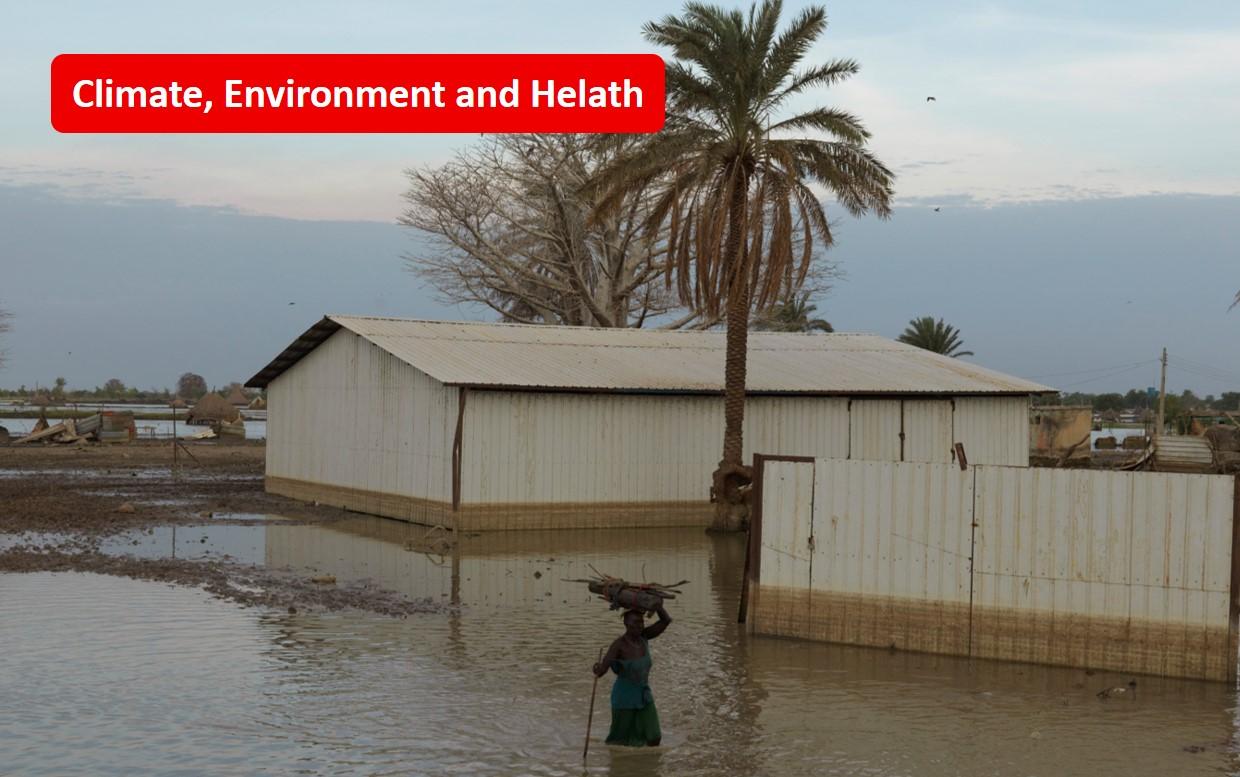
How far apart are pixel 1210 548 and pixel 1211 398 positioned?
153452 mm

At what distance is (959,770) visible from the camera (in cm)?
1069

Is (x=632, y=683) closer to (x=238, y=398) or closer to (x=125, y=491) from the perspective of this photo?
(x=125, y=491)

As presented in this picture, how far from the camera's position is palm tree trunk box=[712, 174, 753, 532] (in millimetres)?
28125

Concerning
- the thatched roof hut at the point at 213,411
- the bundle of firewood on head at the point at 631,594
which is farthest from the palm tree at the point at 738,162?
the thatched roof hut at the point at 213,411

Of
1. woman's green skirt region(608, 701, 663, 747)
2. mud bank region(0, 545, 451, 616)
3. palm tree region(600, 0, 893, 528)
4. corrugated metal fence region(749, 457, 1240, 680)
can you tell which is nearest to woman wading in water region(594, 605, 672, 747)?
woman's green skirt region(608, 701, 663, 747)

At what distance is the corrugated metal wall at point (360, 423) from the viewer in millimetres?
29438

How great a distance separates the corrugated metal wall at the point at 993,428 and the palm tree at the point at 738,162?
8324 millimetres

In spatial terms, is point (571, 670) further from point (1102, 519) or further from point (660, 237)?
point (660, 237)

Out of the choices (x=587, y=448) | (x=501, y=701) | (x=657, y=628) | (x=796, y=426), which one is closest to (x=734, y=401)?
(x=587, y=448)

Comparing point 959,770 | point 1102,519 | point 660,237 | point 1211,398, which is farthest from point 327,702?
point 1211,398

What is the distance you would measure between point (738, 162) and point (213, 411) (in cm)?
7189

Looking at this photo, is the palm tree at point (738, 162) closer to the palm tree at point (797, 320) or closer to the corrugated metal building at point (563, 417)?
the corrugated metal building at point (563, 417)

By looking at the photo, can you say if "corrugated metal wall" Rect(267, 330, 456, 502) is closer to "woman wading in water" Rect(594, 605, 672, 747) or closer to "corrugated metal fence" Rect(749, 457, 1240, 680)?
"corrugated metal fence" Rect(749, 457, 1240, 680)

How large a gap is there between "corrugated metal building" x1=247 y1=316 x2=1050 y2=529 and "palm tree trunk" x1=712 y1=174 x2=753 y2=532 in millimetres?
2258
